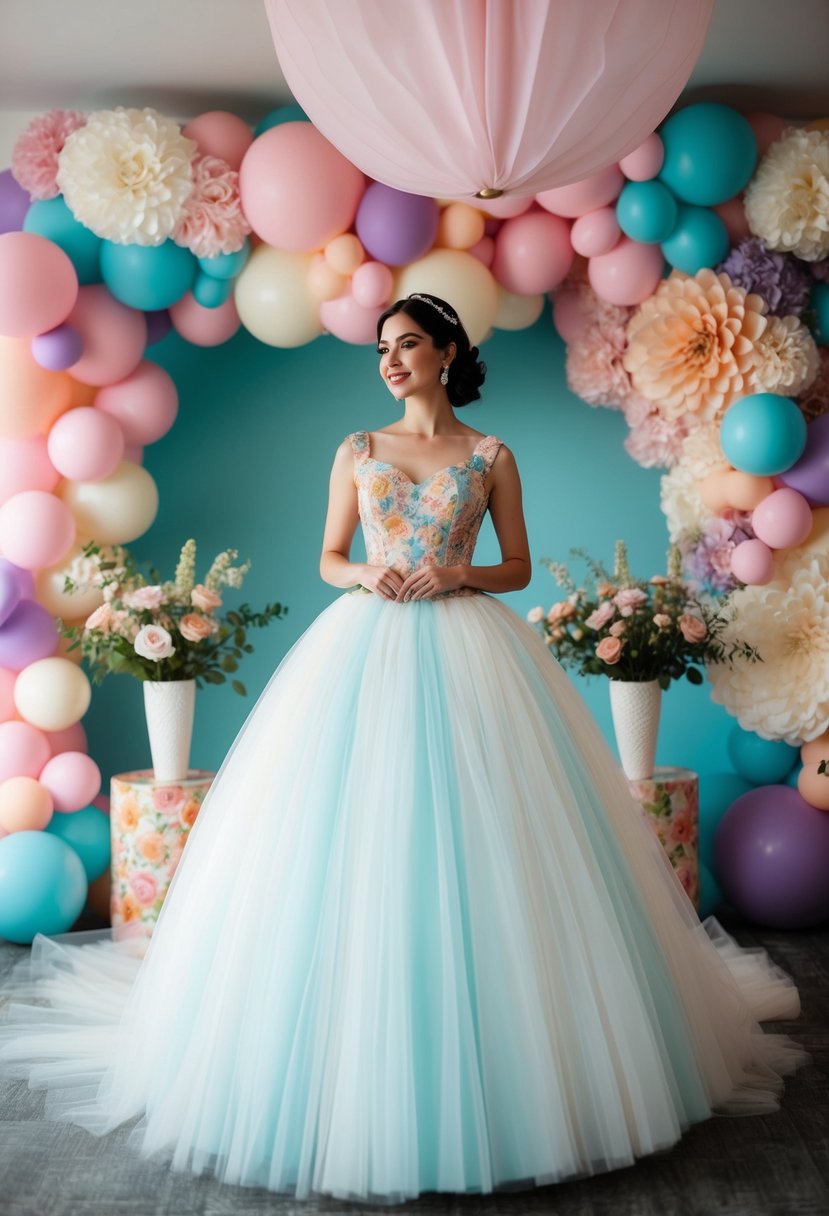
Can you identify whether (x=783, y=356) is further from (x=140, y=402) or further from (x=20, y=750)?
(x=20, y=750)

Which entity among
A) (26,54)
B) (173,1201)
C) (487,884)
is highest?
(26,54)

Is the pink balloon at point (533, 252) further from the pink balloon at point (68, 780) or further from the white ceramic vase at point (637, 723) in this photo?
the pink balloon at point (68, 780)

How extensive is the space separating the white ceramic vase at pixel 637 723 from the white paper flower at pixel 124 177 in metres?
1.94

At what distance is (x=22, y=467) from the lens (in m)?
3.57

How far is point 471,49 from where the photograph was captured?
6.73 ft

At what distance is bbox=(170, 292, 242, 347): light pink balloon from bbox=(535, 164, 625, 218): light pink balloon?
102 cm

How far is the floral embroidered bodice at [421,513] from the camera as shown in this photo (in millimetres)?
2664

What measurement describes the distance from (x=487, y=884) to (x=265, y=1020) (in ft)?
1.51

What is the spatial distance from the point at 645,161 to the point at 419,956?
8.29ft

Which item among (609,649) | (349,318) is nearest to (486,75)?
(349,318)

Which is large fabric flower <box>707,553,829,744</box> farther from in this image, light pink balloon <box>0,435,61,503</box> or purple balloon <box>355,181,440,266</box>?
light pink balloon <box>0,435,61,503</box>

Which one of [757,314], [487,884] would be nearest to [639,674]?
[757,314]

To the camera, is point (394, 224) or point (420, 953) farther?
point (394, 224)

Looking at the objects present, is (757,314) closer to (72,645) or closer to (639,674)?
(639,674)
